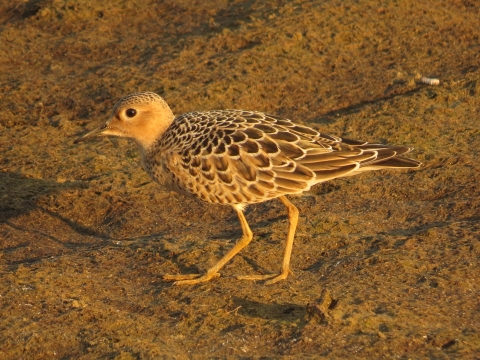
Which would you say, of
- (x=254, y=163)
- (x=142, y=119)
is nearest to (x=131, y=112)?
(x=142, y=119)

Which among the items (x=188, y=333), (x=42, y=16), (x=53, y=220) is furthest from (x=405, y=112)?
(x=42, y=16)

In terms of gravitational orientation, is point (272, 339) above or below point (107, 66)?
above

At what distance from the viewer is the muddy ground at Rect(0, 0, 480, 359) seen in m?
7.08

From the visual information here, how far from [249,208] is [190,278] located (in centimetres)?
194

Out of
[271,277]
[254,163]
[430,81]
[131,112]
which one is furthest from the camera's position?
[430,81]

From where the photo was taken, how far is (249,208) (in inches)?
388

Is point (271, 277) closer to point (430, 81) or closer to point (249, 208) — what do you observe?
point (249, 208)

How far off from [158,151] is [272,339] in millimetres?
2492

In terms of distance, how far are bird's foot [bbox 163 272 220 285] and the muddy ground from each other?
0.22 feet

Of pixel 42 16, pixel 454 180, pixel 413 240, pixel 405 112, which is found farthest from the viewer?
pixel 42 16

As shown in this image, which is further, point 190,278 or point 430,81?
point 430,81

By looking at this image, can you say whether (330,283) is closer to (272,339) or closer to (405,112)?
(272,339)

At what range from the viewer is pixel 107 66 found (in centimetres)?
1330

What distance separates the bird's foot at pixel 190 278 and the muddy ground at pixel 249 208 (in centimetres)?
7
